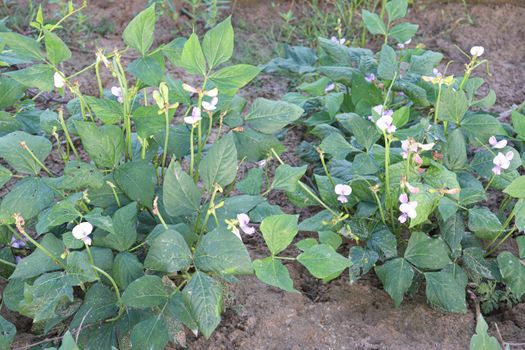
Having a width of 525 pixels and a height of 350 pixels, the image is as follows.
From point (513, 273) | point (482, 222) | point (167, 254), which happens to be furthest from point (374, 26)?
point (167, 254)

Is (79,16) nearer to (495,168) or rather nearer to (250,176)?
(250,176)

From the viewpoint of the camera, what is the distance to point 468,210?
166 cm

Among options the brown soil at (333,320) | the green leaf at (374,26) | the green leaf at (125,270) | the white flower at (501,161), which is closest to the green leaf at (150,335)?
the green leaf at (125,270)

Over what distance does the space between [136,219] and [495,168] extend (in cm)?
88

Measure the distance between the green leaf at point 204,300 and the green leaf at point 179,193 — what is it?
0.58 feet

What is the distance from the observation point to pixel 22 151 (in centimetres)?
155

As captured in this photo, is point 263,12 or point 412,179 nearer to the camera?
point 412,179

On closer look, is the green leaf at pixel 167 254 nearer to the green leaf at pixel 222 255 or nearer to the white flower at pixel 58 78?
the green leaf at pixel 222 255

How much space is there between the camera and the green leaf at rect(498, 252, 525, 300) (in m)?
1.62

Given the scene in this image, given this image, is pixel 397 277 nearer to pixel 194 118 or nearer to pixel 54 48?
pixel 194 118

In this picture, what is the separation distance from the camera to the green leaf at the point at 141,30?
1.54m

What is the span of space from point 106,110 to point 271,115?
41 cm

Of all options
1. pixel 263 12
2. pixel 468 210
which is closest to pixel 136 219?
pixel 468 210

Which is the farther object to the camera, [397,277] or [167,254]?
[397,277]
